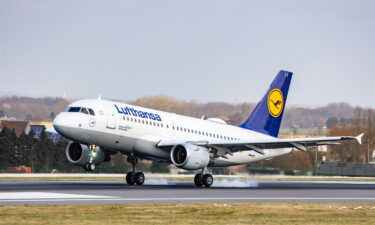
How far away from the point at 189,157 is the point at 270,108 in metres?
15.5

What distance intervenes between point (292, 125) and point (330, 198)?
502 ft

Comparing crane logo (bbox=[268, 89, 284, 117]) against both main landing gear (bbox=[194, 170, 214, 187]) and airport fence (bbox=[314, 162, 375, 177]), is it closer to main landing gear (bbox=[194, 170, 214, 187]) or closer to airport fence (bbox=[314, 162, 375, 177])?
main landing gear (bbox=[194, 170, 214, 187])

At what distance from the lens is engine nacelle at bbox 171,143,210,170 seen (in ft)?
153

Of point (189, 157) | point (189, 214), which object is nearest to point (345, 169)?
point (189, 157)

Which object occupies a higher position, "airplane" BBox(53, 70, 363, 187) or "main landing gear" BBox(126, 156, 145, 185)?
"airplane" BBox(53, 70, 363, 187)

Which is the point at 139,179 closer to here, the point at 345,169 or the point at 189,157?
the point at 189,157

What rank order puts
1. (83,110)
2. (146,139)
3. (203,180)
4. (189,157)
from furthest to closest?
(203,180) → (146,139) → (189,157) → (83,110)

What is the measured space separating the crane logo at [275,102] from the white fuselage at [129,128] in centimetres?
729

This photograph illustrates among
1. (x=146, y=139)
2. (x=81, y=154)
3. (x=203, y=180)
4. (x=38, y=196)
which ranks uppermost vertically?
(x=146, y=139)

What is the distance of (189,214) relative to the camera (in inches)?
1080

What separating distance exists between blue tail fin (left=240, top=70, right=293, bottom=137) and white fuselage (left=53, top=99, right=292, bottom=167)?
5.97 metres

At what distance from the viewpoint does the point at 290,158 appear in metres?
91.8

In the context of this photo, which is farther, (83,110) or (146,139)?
(146,139)

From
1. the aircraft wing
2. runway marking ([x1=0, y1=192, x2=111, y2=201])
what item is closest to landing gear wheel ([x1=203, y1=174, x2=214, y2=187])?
the aircraft wing
